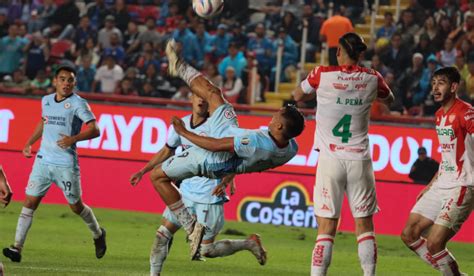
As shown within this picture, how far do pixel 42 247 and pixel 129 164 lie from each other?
4.98 metres

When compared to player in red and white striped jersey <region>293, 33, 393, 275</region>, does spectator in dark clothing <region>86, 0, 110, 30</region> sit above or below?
below

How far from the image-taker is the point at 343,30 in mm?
22344

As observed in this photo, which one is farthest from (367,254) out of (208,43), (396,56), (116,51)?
(116,51)

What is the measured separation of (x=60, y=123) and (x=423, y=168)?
22.6ft

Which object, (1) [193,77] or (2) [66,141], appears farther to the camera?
(2) [66,141]

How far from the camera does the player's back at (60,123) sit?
14211 millimetres

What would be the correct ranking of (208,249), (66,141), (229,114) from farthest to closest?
(66,141) → (208,249) → (229,114)

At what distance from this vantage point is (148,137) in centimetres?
2020

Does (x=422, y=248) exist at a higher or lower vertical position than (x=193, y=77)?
lower

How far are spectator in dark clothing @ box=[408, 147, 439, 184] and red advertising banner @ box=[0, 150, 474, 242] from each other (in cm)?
14

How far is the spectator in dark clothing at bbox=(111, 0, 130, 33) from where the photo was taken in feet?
84.9

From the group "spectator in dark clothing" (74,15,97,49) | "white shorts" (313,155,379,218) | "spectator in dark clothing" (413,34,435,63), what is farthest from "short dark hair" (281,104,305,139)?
"spectator in dark clothing" (74,15,97,49)

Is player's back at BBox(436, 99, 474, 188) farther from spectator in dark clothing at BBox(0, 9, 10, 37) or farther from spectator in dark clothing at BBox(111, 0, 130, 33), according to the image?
spectator in dark clothing at BBox(0, 9, 10, 37)

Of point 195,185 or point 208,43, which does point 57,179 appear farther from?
point 208,43
